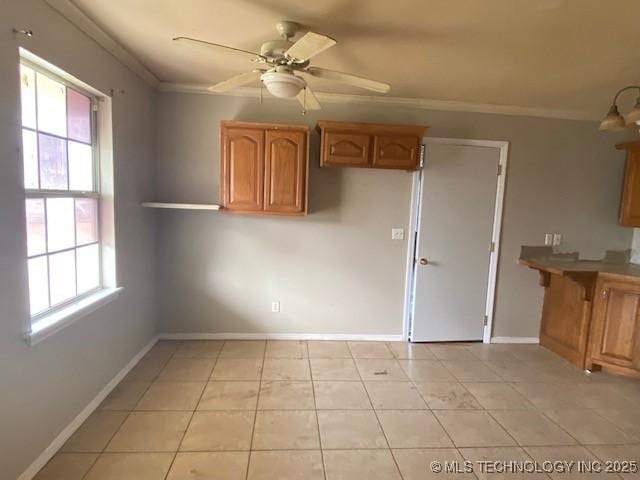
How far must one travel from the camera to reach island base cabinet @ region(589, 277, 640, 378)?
3.09 meters

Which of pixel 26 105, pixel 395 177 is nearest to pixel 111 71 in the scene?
pixel 26 105

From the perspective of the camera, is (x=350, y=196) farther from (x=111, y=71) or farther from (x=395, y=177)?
(x=111, y=71)

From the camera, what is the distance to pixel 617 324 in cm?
317

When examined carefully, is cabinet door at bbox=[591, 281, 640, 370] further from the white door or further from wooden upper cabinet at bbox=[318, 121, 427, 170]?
wooden upper cabinet at bbox=[318, 121, 427, 170]

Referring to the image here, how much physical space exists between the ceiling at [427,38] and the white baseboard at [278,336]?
2393 mm

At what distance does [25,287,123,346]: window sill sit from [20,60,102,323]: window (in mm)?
54

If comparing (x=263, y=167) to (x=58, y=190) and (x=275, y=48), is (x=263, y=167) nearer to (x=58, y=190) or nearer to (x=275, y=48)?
(x=275, y=48)

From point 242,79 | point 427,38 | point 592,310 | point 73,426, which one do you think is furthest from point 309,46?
point 592,310

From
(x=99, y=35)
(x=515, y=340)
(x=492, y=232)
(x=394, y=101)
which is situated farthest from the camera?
(x=515, y=340)

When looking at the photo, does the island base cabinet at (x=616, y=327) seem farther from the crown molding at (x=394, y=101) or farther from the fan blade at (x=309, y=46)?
the fan blade at (x=309, y=46)

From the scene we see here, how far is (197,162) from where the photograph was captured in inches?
139

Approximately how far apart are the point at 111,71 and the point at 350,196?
7.14ft

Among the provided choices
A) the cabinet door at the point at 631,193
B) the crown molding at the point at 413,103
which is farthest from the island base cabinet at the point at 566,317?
the crown molding at the point at 413,103

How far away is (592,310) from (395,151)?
7.36 feet
